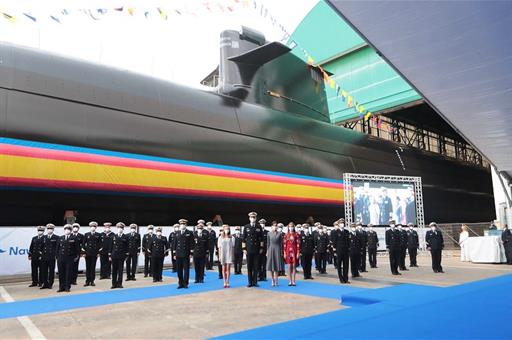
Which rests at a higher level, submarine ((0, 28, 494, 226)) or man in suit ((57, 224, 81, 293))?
submarine ((0, 28, 494, 226))

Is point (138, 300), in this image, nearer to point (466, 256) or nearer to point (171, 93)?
point (171, 93)

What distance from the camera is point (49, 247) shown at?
376 inches

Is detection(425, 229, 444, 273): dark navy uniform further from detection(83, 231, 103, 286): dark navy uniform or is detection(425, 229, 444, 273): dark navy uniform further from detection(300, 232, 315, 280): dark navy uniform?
detection(83, 231, 103, 286): dark navy uniform

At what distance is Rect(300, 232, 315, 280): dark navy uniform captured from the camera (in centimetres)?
1126

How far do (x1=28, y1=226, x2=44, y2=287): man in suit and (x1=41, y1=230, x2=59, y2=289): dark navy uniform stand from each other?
0.13 meters

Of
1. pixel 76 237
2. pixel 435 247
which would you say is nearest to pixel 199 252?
pixel 76 237

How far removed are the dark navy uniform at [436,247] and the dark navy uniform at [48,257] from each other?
999cm

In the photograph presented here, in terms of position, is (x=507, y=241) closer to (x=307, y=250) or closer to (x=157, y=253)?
(x=307, y=250)

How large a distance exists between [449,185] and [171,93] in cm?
1882

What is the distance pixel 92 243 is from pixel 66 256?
802 millimetres

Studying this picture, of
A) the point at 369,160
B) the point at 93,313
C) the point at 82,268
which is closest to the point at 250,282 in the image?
the point at 93,313

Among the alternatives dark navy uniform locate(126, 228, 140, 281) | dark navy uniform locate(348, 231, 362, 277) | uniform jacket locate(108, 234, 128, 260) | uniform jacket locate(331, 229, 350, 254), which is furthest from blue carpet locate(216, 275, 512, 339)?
Result: dark navy uniform locate(126, 228, 140, 281)

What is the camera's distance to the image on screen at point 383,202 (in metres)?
18.8

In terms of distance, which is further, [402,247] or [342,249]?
[402,247]
